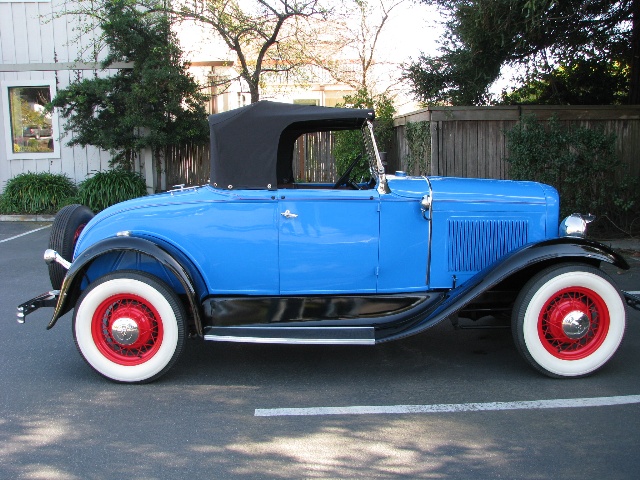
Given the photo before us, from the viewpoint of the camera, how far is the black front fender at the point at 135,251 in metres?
4.15

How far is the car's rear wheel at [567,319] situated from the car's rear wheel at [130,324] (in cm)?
230

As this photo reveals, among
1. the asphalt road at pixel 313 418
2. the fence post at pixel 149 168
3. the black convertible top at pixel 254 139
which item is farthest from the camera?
the fence post at pixel 149 168

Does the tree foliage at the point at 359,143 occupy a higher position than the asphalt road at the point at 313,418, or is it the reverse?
the tree foliage at the point at 359,143

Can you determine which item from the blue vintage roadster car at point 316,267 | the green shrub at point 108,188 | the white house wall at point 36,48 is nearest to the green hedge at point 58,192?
the green shrub at point 108,188

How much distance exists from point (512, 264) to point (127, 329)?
258 cm

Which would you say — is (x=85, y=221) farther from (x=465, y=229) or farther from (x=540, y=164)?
(x=540, y=164)

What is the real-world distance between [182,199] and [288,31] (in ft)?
32.1

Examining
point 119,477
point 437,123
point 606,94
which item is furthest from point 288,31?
point 119,477

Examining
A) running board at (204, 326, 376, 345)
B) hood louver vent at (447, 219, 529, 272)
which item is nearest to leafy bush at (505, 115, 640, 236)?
hood louver vent at (447, 219, 529, 272)

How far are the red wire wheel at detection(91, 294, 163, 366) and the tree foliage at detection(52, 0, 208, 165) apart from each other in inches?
312

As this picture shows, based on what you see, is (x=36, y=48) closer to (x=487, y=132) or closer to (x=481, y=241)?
(x=487, y=132)

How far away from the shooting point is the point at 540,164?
8.99 m

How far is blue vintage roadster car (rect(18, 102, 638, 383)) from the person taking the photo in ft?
13.7

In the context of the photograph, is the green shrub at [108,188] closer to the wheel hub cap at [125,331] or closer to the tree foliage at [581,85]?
the tree foliage at [581,85]
